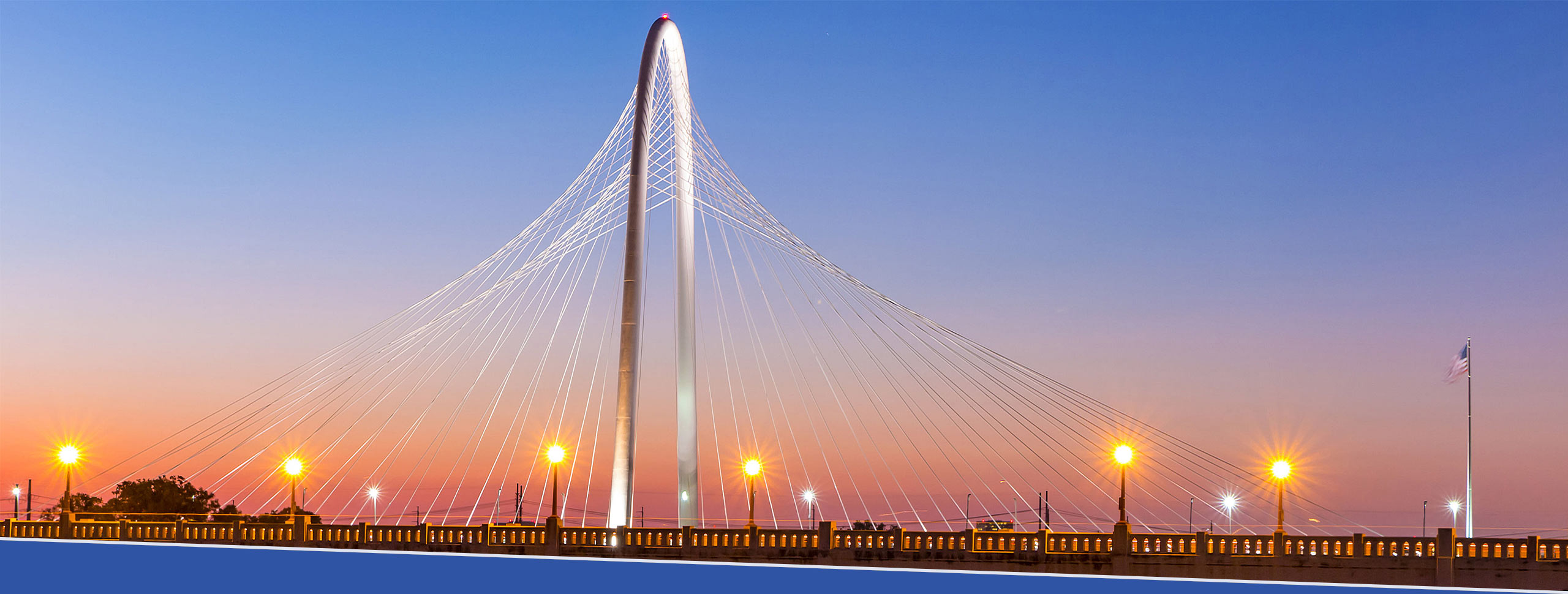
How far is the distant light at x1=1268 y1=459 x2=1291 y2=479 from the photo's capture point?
118ft

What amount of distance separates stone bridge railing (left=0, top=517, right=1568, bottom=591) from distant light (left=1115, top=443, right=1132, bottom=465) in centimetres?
151

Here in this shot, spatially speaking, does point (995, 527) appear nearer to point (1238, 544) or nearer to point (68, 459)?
point (1238, 544)

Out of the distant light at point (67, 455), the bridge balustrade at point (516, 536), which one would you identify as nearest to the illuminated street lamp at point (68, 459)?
the distant light at point (67, 455)

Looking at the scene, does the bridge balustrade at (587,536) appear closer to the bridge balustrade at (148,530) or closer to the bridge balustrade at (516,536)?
the bridge balustrade at (516,536)

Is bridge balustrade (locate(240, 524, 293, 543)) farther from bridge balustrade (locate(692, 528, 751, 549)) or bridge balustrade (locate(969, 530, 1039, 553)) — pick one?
bridge balustrade (locate(969, 530, 1039, 553))

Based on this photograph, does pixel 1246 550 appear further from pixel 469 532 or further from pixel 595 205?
pixel 595 205

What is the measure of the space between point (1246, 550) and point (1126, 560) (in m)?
2.70

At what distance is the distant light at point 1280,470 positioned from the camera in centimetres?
3600

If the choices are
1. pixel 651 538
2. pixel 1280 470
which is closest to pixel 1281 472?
pixel 1280 470

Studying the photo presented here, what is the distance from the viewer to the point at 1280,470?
36.1m

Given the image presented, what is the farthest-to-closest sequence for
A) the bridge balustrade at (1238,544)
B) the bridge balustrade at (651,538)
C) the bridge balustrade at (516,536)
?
the bridge balustrade at (516,536)
the bridge balustrade at (651,538)
the bridge balustrade at (1238,544)

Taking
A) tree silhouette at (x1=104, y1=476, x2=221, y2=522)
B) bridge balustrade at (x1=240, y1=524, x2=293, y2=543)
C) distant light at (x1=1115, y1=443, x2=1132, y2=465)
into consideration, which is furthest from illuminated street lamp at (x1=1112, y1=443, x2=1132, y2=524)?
tree silhouette at (x1=104, y1=476, x2=221, y2=522)

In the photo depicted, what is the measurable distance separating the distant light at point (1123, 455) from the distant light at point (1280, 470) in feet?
18.7

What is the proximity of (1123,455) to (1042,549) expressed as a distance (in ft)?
9.36
